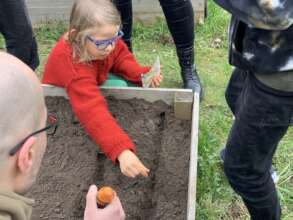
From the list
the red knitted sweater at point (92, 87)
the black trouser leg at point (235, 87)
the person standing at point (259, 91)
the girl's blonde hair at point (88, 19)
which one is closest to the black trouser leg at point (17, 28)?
the red knitted sweater at point (92, 87)

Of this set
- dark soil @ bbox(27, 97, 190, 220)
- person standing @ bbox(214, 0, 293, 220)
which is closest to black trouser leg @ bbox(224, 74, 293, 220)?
person standing @ bbox(214, 0, 293, 220)

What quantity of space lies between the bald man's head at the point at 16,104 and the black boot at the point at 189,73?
1.83 meters

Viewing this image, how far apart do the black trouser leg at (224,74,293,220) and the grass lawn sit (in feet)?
1.60

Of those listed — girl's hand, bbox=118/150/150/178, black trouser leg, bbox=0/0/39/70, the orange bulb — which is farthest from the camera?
black trouser leg, bbox=0/0/39/70

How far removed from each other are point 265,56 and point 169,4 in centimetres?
133

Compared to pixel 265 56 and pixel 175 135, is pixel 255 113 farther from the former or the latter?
pixel 175 135

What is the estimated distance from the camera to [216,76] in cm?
366

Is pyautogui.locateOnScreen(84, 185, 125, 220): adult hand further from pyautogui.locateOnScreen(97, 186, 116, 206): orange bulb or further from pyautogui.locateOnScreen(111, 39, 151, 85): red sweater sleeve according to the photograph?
pyautogui.locateOnScreen(111, 39, 151, 85): red sweater sleeve

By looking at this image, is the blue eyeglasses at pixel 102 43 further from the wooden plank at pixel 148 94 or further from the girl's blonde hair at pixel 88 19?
the wooden plank at pixel 148 94

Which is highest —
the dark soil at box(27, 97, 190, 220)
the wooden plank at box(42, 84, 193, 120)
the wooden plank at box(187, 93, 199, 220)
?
the wooden plank at box(187, 93, 199, 220)

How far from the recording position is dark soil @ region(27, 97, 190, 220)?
250 cm

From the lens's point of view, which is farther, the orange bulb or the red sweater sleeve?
the red sweater sleeve

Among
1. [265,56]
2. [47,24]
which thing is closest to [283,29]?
[265,56]

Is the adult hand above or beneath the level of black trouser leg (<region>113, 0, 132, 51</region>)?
above
